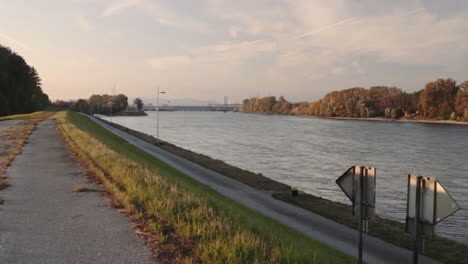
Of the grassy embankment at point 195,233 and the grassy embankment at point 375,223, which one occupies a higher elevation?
the grassy embankment at point 195,233

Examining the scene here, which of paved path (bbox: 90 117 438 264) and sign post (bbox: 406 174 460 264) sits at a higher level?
sign post (bbox: 406 174 460 264)

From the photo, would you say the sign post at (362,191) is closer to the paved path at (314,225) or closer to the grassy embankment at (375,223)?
the paved path at (314,225)

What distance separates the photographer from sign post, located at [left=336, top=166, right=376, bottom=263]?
22.6 feet

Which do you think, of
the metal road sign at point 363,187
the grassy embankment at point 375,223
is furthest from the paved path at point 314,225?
the metal road sign at point 363,187

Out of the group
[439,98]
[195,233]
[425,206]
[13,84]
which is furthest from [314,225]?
[439,98]

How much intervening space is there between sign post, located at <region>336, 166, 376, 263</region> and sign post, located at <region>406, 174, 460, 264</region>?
829 mm

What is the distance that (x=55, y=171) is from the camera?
50.3 ft

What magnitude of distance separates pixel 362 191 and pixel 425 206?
1.34m

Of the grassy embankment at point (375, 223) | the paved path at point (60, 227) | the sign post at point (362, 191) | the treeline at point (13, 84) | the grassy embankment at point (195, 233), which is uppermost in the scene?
the treeline at point (13, 84)

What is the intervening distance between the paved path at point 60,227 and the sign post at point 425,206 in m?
4.61

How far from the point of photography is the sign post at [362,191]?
22.6 ft

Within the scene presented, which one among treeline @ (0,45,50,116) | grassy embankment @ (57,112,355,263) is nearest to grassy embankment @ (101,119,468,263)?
grassy embankment @ (57,112,355,263)

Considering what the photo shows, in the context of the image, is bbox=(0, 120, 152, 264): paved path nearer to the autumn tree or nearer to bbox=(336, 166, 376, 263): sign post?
bbox=(336, 166, 376, 263): sign post

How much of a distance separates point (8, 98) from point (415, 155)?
82.6 meters
